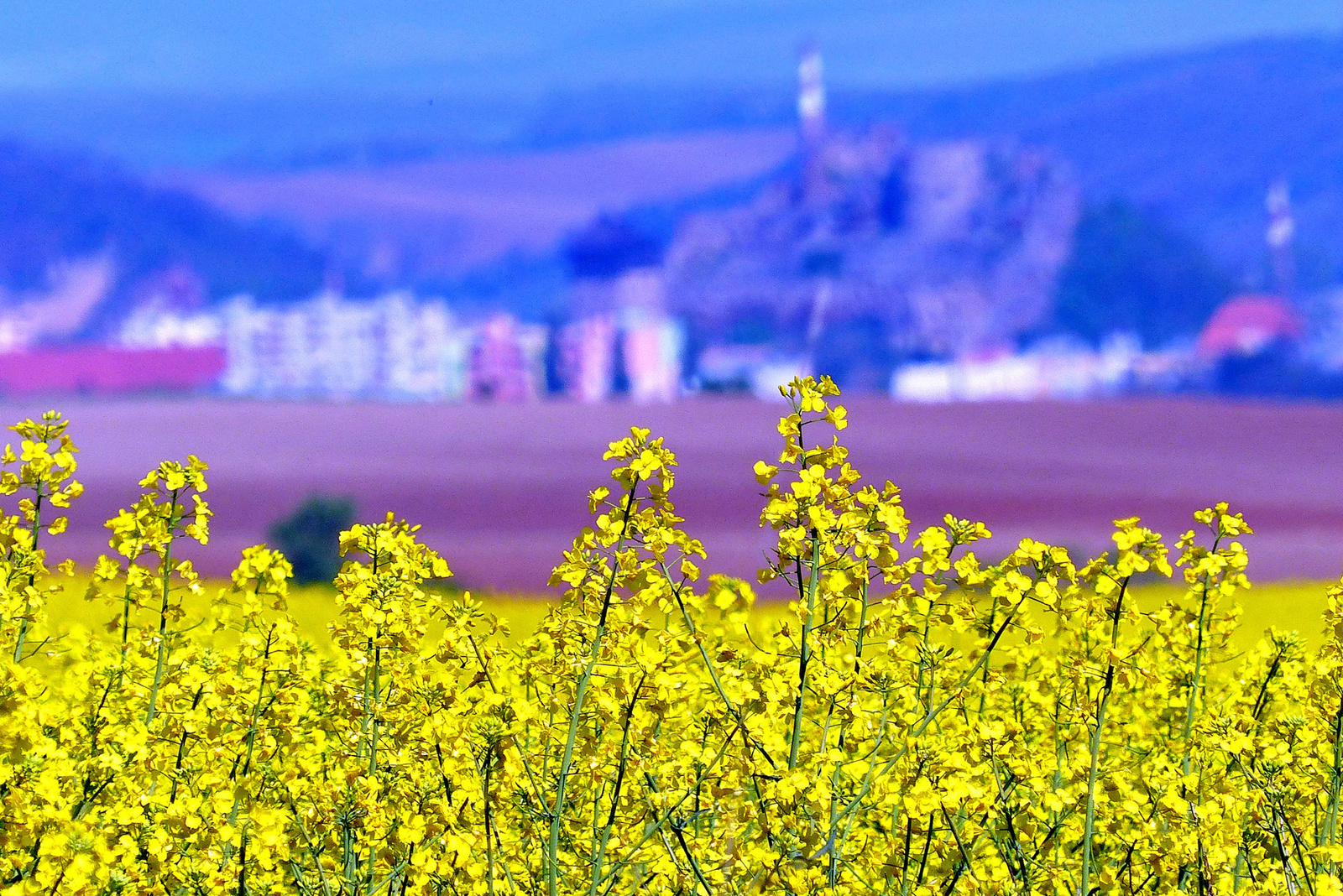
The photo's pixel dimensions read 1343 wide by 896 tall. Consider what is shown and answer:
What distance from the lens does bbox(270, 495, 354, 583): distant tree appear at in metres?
15.7

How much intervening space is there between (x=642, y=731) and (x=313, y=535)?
1281cm

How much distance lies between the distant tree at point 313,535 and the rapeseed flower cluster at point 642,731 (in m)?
11.4

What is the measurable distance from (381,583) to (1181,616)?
2422 millimetres

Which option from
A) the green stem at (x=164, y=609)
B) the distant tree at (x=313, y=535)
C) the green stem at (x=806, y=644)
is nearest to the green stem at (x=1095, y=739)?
the green stem at (x=806, y=644)

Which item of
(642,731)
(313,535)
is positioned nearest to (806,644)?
(642,731)

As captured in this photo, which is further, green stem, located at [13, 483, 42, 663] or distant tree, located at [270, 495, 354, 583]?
distant tree, located at [270, 495, 354, 583]

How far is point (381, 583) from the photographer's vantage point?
140 inches

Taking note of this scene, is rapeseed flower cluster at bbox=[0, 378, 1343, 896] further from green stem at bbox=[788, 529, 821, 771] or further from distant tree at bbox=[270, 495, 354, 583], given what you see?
distant tree at bbox=[270, 495, 354, 583]

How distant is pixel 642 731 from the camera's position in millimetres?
3680

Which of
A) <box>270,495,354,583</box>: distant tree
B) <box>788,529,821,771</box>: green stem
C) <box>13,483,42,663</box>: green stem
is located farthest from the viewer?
<box>270,495,354,583</box>: distant tree

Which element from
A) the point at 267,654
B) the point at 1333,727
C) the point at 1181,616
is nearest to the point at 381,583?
the point at 267,654

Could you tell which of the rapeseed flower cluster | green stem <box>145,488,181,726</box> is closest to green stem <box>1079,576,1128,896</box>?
the rapeseed flower cluster

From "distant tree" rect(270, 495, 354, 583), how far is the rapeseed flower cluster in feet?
37.4

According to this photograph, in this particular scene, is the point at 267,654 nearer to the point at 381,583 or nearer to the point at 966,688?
the point at 381,583
